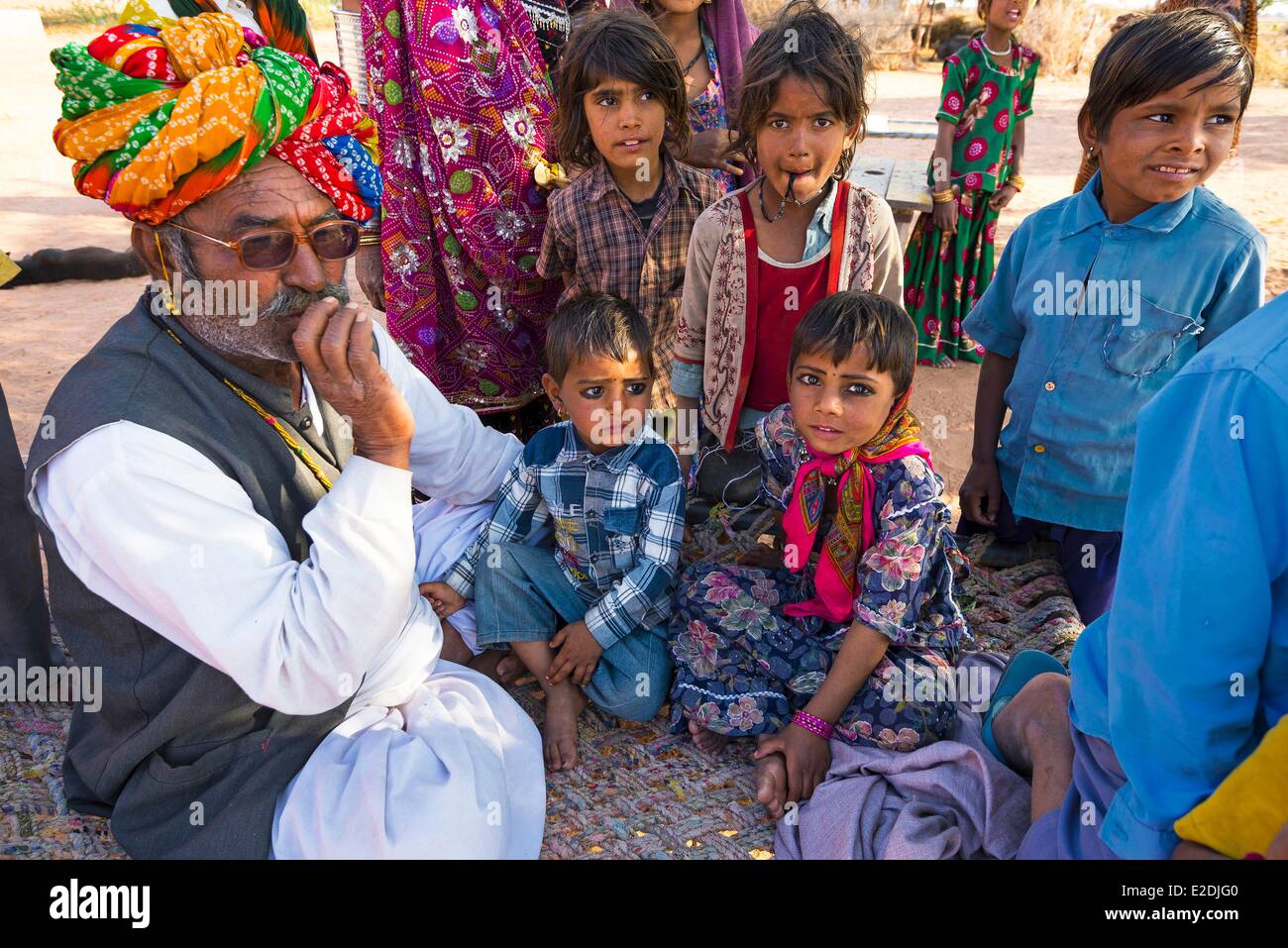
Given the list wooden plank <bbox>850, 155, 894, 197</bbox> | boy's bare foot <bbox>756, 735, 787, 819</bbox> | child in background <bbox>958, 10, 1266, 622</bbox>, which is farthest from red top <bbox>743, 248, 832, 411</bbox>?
wooden plank <bbox>850, 155, 894, 197</bbox>

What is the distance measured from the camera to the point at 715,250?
3.45m

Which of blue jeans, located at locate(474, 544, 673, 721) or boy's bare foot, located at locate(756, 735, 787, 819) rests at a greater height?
blue jeans, located at locate(474, 544, 673, 721)

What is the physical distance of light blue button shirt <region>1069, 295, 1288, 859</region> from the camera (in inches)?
52.9


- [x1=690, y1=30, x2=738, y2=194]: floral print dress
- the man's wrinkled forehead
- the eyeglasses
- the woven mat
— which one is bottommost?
the woven mat

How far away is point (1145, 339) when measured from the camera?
117 inches

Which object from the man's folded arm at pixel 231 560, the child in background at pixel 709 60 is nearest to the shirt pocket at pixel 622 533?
the man's folded arm at pixel 231 560

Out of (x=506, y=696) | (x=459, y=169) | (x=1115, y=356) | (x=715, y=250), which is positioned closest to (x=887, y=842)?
(x=506, y=696)

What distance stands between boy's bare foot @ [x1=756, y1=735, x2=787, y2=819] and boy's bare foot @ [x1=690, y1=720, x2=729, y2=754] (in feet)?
0.82

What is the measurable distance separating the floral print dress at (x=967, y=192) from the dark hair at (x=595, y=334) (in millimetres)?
3094

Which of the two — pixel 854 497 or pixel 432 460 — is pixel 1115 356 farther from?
pixel 432 460

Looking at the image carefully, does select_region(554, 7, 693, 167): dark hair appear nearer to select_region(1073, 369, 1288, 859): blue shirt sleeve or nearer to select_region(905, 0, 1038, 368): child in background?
select_region(1073, 369, 1288, 859): blue shirt sleeve

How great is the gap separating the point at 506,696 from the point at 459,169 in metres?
2.26

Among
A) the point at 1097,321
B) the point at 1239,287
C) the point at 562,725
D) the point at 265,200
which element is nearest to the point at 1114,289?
the point at 1097,321

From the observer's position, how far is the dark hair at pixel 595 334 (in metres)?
2.74
